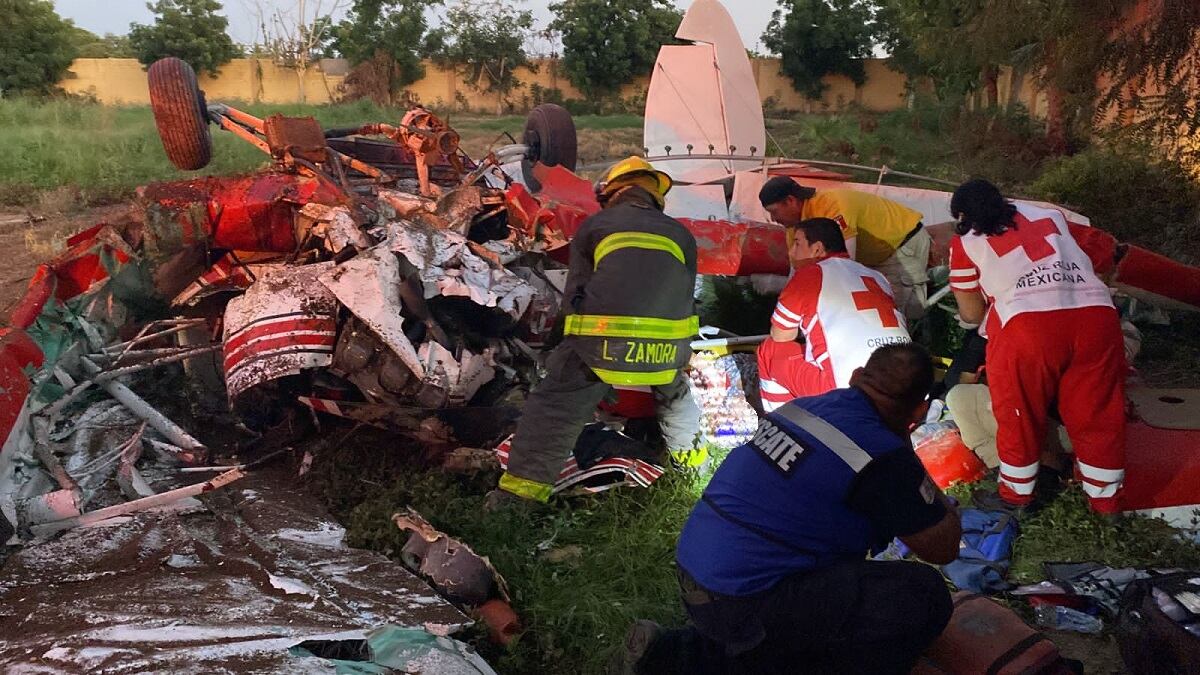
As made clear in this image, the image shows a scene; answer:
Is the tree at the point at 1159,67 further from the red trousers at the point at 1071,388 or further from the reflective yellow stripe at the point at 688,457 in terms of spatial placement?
the reflective yellow stripe at the point at 688,457

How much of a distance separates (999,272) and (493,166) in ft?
9.90

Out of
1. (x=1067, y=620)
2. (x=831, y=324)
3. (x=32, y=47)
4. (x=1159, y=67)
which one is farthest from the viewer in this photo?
(x=32, y=47)

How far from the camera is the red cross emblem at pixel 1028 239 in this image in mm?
3623

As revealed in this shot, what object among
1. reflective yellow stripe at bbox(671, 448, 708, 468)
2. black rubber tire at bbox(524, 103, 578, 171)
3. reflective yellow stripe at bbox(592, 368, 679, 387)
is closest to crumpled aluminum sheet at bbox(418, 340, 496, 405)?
reflective yellow stripe at bbox(592, 368, 679, 387)

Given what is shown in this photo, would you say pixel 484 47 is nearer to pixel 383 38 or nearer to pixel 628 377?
pixel 383 38

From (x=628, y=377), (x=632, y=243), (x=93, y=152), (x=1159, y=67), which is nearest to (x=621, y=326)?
(x=628, y=377)

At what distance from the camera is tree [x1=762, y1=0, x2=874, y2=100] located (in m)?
31.1

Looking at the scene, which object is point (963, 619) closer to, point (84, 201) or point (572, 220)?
point (572, 220)

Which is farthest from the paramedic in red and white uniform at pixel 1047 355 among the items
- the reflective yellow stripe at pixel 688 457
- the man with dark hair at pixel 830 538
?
the man with dark hair at pixel 830 538

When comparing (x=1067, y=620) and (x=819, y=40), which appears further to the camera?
(x=819, y=40)

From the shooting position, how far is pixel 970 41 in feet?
26.4

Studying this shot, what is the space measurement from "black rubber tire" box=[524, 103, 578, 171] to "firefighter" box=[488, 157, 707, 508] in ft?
9.50

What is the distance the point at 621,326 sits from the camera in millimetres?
3615

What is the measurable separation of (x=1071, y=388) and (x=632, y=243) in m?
1.85
